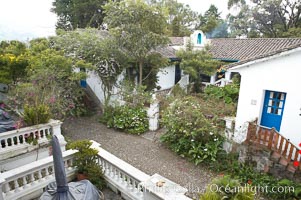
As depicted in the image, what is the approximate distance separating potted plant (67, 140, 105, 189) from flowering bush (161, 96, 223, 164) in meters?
4.43

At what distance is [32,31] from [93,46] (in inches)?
250

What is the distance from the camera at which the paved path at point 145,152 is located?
743cm

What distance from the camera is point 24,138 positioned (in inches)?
263

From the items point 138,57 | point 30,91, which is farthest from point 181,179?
point 138,57

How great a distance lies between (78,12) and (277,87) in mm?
27169

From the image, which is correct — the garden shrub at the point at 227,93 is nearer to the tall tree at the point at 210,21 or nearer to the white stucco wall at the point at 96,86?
the white stucco wall at the point at 96,86

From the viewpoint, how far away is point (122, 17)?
11383 millimetres

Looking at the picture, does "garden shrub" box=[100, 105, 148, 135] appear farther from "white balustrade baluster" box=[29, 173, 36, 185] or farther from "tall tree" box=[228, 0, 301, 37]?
"tall tree" box=[228, 0, 301, 37]

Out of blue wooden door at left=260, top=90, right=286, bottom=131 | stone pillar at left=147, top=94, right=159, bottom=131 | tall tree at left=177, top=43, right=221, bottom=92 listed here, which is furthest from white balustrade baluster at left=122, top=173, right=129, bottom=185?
tall tree at left=177, top=43, right=221, bottom=92

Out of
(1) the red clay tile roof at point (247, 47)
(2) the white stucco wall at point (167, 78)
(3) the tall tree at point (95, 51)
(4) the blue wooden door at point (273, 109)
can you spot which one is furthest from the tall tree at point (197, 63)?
(4) the blue wooden door at point (273, 109)

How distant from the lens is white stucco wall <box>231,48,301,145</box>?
7.29 m

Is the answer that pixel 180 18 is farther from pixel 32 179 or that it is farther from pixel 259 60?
pixel 32 179

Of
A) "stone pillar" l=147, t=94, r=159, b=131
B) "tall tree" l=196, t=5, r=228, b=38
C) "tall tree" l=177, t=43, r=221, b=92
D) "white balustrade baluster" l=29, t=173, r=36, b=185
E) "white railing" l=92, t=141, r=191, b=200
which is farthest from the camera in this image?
"tall tree" l=196, t=5, r=228, b=38

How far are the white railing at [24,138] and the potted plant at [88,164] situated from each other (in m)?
2.41
